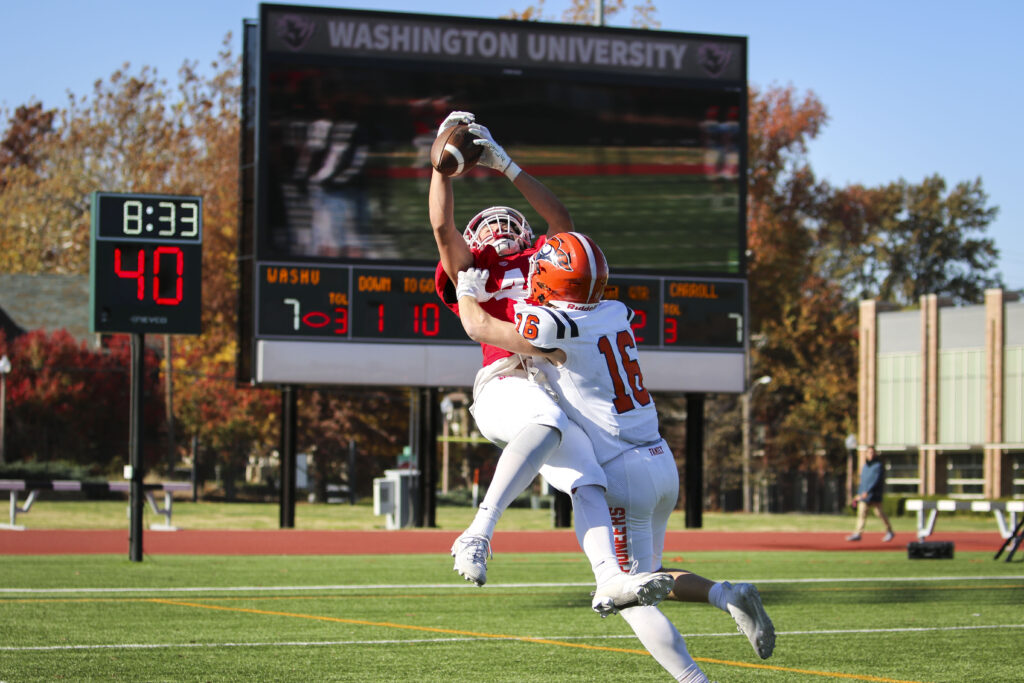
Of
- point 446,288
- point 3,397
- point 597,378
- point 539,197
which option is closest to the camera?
point 597,378

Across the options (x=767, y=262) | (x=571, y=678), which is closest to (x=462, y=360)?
(x=571, y=678)

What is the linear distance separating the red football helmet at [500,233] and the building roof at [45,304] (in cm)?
4081

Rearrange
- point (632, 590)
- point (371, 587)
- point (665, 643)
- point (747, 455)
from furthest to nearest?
point (747, 455), point (371, 587), point (665, 643), point (632, 590)

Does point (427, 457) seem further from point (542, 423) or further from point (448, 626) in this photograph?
point (542, 423)

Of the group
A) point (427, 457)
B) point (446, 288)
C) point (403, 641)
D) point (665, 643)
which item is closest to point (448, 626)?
point (403, 641)

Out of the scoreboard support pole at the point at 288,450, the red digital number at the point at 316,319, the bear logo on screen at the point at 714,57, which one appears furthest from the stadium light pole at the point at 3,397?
the bear logo on screen at the point at 714,57

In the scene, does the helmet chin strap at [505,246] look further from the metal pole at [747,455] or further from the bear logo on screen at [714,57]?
the metal pole at [747,455]

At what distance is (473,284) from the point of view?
17.4 ft

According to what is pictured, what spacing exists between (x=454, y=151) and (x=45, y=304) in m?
42.8

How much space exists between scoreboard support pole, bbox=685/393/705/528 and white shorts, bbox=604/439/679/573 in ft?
64.3

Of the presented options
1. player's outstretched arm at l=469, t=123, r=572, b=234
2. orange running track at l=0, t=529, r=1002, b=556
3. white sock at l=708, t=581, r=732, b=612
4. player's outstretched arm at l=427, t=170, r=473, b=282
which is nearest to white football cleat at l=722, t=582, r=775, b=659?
white sock at l=708, t=581, r=732, b=612

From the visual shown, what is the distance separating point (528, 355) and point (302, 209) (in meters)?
16.0

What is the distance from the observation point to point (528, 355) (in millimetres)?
5121

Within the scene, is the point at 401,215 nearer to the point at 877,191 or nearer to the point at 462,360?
the point at 462,360
